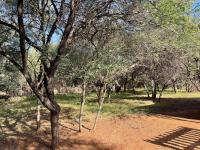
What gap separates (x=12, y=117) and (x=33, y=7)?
7826 millimetres

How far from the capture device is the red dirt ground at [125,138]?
45.7 feet

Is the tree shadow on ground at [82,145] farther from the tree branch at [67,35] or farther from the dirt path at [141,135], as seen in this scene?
the tree branch at [67,35]

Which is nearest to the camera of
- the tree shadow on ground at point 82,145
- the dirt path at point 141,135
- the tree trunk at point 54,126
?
the tree trunk at point 54,126

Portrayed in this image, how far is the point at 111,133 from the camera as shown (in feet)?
52.7

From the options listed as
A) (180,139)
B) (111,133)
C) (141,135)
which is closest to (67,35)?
(111,133)

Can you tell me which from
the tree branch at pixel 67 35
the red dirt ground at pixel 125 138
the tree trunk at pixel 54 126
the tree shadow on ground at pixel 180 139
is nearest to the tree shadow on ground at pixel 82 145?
the red dirt ground at pixel 125 138

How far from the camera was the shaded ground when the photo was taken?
1404 cm

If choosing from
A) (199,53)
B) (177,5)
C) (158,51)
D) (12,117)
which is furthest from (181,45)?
(177,5)

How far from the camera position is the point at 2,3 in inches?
514

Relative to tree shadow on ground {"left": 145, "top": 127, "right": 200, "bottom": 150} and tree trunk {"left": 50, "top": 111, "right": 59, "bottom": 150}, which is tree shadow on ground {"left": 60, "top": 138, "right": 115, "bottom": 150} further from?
tree shadow on ground {"left": 145, "top": 127, "right": 200, "bottom": 150}

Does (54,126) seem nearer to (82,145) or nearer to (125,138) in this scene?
(82,145)

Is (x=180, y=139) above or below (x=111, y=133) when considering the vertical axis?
below

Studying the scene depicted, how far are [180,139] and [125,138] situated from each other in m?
2.14

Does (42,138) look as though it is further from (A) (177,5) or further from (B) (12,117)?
(A) (177,5)
